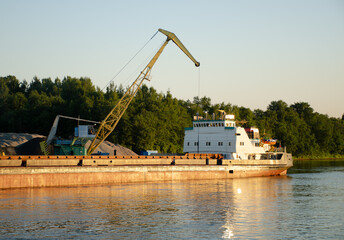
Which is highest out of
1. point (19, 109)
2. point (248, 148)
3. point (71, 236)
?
point (19, 109)

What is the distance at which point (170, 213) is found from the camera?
117 feet

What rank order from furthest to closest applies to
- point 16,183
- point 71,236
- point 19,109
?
point 19,109, point 16,183, point 71,236

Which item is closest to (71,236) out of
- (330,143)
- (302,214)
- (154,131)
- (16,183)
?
(302,214)

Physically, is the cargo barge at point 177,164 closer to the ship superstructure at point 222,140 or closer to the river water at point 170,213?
the ship superstructure at point 222,140

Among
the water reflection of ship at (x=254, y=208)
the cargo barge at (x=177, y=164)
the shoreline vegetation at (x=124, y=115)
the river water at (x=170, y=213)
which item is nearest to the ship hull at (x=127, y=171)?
the cargo barge at (x=177, y=164)

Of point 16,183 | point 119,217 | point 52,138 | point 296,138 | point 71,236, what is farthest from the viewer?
point 296,138

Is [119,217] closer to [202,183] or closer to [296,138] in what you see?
[202,183]

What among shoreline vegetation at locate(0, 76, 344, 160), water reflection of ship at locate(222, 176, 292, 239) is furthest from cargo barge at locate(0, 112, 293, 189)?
shoreline vegetation at locate(0, 76, 344, 160)

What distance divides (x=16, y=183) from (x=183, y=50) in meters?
35.4

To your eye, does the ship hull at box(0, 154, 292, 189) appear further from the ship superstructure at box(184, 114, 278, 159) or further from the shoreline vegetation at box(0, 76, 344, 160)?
the shoreline vegetation at box(0, 76, 344, 160)

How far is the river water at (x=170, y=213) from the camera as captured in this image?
95.7 feet

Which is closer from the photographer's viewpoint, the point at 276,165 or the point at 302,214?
the point at 302,214

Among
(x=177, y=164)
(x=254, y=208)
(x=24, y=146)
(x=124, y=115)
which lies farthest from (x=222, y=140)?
(x=124, y=115)

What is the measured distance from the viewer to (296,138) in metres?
162
